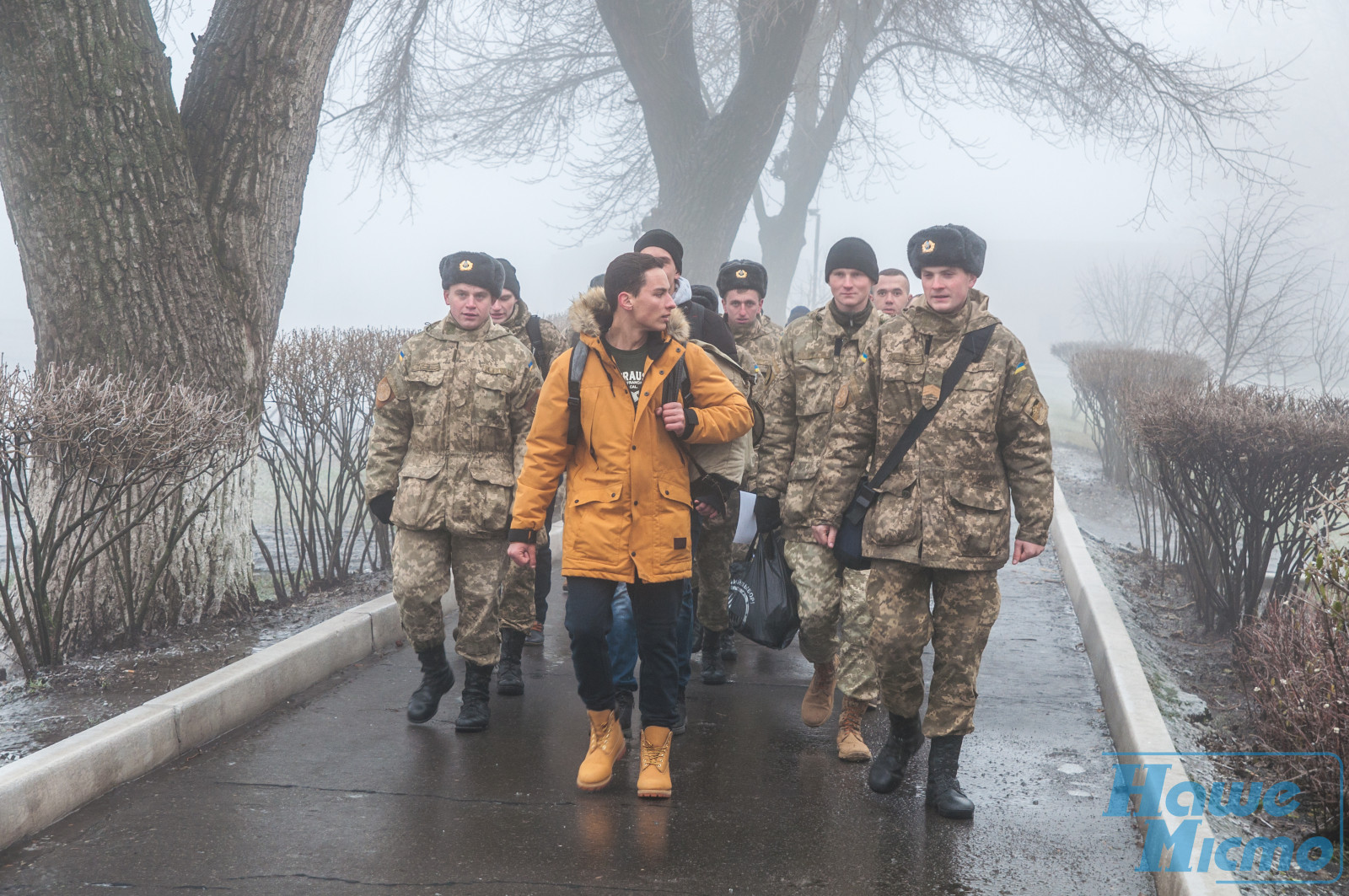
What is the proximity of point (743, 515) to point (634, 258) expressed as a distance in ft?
5.34

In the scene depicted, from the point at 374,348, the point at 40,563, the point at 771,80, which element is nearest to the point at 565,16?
the point at 771,80

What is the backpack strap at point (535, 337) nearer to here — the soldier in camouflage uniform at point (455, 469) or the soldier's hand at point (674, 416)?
the soldier in camouflage uniform at point (455, 469)

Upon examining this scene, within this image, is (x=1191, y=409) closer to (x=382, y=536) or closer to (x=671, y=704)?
(x=671, y=704)

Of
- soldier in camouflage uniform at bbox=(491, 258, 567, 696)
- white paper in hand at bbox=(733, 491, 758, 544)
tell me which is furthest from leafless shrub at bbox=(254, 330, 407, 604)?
white paper in hand at bbox=(733, 491, 758, 544)

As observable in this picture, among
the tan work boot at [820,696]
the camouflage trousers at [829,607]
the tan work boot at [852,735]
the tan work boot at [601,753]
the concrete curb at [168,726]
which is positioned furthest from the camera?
the tan work boot at [820,696]

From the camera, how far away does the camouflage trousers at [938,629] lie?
12.4 ft

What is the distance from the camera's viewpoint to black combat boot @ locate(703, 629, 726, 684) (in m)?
5.37

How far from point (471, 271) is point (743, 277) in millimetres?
1473

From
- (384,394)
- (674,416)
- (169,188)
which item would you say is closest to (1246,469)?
(674,416)

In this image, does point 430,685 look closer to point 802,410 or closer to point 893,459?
point 802,410

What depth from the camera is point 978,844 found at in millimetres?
3559

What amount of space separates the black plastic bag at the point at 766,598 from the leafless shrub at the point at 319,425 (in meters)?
2.81
